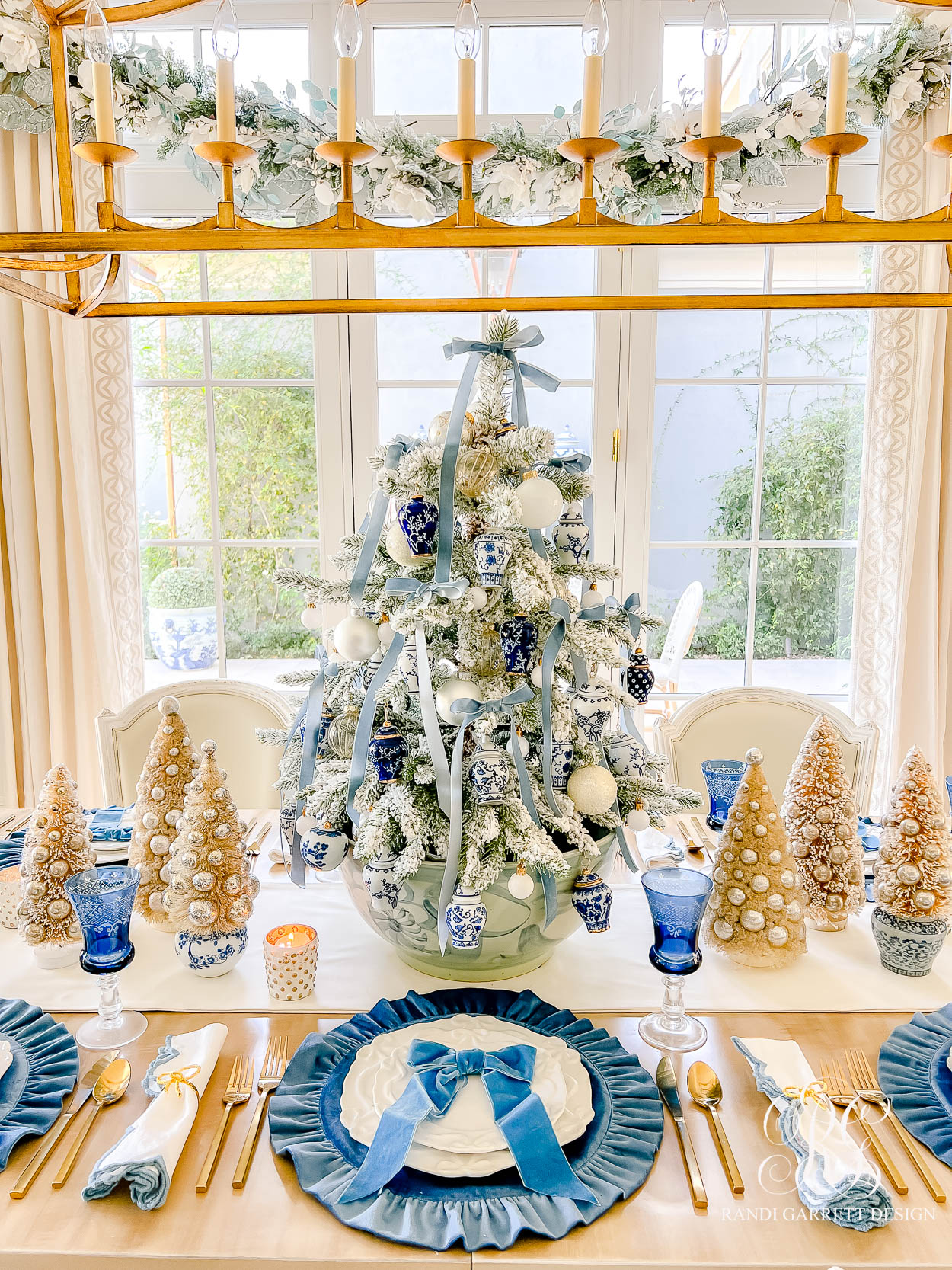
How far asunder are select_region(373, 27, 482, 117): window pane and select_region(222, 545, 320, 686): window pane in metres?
1.30

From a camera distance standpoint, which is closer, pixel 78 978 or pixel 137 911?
pixel 78 978

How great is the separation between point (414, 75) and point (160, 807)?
2358 mm

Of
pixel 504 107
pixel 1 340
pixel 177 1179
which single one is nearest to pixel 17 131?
pixel 1 340

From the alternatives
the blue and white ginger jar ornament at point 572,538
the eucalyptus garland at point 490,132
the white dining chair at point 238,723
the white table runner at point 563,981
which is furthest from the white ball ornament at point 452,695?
the eucalyptus garland at point 490,132

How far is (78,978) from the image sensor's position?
1084mm

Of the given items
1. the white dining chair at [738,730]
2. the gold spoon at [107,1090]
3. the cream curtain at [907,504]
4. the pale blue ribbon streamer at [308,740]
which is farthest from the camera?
the cream curtain at [907,504]

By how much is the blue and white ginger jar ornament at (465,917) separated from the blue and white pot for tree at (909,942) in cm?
54

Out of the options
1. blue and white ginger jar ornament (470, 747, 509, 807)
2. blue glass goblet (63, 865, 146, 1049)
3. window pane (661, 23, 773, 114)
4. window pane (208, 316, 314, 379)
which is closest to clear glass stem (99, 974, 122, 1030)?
blue glass goblet (63, 865, 146, 1049)

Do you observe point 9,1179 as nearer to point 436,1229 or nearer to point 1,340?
point 436,1229

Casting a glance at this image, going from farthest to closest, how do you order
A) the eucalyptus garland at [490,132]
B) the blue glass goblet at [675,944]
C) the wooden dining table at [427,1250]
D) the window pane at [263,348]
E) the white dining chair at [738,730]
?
the window pane at [263,348], the eucalyptus garland at [490,132], the white dining chair at [738,730], the blue glass goblet at [675,944], the wooden dining table at [427,1250]

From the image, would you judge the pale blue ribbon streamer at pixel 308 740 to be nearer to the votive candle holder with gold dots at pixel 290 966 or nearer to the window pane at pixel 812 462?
the votive candle holder with gold dots at pixel 290 966

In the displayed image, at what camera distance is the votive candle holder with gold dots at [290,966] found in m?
1.01

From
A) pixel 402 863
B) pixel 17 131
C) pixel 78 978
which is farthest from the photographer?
pixel 17 131

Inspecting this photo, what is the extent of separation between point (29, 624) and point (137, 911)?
5.61 feet
